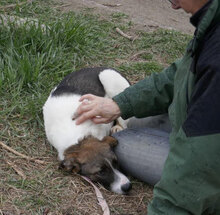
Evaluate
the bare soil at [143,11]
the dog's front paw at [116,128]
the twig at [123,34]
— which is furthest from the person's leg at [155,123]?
the bare soil at [143,11]

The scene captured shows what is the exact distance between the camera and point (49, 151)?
4.13 metres

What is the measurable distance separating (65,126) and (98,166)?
601 mm

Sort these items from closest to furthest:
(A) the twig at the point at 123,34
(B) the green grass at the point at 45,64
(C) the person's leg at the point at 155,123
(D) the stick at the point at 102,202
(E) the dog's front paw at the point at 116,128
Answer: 1. (D) the stick at the point at 102,202
2. (B) the green grass at the point at 45,64
3. (C) the person's leg at the point at 155,123
4. (E) the dog's front paw at the point at 116,128
5. (A) the twig at the point at 123,34

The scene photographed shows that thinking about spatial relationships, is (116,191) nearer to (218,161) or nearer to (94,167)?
(94,167)

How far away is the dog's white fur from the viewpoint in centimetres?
395

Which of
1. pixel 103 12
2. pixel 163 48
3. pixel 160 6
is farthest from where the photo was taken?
pixel 160 6

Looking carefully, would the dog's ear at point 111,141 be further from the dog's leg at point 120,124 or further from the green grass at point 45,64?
the dog's leg at point 120,124

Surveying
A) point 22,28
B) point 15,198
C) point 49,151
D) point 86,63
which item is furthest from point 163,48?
point 15,198

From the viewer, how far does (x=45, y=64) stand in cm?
520

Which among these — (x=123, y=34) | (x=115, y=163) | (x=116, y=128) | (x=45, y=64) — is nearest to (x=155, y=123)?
(x=116, y=128)

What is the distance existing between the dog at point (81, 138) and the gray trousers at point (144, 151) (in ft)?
0.33

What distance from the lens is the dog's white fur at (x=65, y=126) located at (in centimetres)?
395

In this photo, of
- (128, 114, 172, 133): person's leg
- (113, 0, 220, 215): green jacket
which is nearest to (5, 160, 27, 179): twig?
(128, 114, 172, 133): person's leg

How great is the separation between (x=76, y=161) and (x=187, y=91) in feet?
5.34
